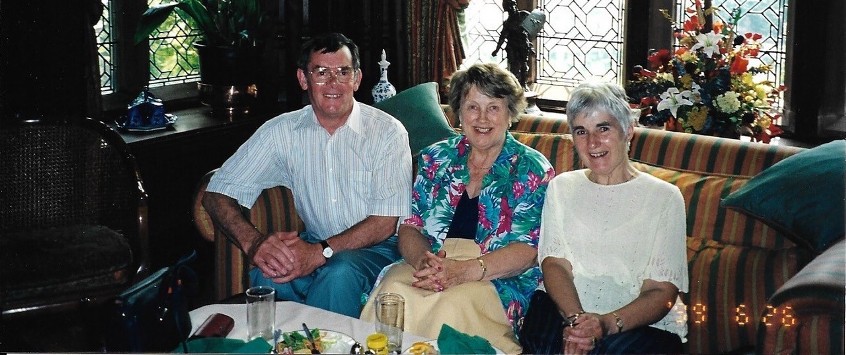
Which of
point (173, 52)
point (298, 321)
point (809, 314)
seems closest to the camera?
point (809, 314)

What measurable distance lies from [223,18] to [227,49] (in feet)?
Answer: 0.56

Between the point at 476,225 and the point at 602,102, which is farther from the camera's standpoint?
the point at 476,225

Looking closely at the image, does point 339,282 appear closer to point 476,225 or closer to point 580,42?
point 476,225

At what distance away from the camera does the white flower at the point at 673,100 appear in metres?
3.49

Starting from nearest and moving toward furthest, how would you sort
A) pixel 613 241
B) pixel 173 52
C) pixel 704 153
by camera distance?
pixel 613 241
pixel 704 153
pixel 173 52

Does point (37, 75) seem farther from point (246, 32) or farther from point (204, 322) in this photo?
point (204, 322)

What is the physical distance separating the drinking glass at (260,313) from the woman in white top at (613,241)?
75cm

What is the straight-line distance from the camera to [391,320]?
2211 millimetres

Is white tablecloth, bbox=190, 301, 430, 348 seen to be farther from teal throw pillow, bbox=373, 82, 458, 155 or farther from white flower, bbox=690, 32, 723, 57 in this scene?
white flower, bbox=690, 32, 723, 57

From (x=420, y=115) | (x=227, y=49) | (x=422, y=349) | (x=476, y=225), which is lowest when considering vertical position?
(x=422, y=349)

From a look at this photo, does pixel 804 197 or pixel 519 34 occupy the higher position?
pixel 519 34

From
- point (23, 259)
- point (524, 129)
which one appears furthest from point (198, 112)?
point (524, 129)

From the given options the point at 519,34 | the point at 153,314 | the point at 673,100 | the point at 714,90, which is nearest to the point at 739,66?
the point at 714,90

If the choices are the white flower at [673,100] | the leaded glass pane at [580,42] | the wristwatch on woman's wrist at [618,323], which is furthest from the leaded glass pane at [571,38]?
the wristwatch on woman's wrist at [618,323]
